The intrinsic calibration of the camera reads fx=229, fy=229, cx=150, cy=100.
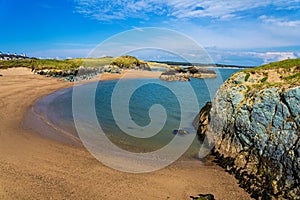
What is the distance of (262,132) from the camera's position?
1141 centimetres

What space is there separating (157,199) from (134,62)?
115 meters

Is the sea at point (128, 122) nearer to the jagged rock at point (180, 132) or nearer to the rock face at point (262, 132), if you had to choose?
the jagged rock at point (180, 132)

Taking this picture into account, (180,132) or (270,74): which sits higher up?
(270,74)

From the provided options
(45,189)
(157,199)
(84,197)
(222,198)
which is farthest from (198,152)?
(45,189)

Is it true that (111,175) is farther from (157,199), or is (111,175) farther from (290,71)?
(290,71)

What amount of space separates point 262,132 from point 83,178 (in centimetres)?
919

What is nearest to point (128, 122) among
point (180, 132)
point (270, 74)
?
point (180, 132)

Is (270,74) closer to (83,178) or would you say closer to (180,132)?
(180,132)

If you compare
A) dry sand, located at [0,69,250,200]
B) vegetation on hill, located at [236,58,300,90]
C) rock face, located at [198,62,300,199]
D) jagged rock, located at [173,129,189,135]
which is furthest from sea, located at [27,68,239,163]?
vegetation on hill, located at [236,58,300,90]

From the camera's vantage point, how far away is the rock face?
9914 mm

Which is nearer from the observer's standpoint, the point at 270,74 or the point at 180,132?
the point at 270,74

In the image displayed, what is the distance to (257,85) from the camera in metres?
13.6

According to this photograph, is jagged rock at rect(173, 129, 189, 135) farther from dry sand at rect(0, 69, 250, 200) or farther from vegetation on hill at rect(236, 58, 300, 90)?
vegetation on hill at rect(236, 58, 300, 90)

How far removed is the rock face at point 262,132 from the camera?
390 inches
